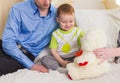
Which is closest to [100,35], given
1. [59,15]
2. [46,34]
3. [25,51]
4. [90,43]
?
[90,43]

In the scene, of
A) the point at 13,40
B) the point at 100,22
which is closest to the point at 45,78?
the point at 13,40

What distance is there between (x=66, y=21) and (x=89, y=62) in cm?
38

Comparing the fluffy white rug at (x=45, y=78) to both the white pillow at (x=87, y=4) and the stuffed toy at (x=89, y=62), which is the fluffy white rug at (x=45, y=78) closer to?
the stuffed toy at (x=89, y=62)

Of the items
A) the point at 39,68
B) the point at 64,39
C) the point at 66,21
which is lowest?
the point at 39,68

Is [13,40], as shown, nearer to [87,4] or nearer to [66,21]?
[66,21]

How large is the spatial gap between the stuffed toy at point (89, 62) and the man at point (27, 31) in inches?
13.8

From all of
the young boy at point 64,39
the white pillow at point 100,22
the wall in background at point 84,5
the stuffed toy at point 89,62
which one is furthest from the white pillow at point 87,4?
the stuffed toy at point 89,62

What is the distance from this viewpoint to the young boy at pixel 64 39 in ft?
5.17

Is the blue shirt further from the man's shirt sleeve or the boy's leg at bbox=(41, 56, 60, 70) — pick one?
the boy's leg at bbox=(41, 56, 60, 70)

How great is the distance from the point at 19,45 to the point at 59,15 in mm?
364

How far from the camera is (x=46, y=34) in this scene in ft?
5.62

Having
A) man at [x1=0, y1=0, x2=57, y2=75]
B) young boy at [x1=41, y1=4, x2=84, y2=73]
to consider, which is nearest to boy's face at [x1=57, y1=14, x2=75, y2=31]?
young boy at [x1=41, y1=4, x2=84, y2=73]

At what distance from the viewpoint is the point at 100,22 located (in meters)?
1.72

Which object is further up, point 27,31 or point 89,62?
point 27,31
